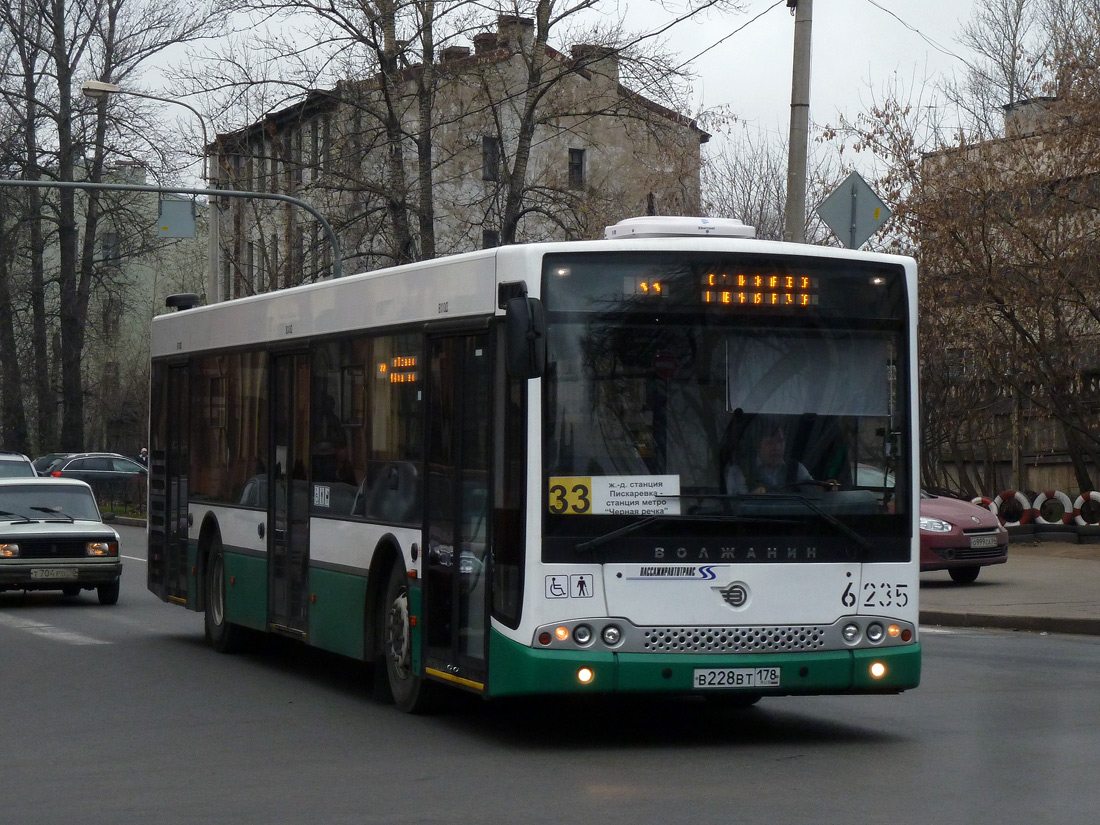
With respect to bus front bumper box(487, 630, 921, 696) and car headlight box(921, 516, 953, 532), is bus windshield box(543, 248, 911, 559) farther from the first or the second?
car headlight box(921, 516, 953, 532)

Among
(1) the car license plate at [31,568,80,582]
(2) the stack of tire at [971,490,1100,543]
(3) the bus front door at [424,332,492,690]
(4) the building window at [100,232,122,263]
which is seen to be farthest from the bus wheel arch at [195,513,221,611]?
(4) the building window at [100,232,122,263]

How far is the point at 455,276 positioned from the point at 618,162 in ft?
156

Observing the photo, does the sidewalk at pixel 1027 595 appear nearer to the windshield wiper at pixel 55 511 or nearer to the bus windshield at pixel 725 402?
the bus windshield at pixel 725 402

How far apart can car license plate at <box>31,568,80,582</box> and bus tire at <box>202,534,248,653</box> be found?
5.26 m

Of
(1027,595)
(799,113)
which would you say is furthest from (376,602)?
(1027,595)

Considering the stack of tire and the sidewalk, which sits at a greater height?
the stack of tire

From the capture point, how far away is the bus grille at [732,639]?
934cm

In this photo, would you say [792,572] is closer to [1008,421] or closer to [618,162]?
[1008,421]

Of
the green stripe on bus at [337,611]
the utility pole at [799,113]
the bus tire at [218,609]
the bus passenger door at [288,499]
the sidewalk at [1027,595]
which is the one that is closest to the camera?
the green stripe on bus at [337,611]

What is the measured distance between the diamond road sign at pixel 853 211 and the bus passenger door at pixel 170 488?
20.4ft

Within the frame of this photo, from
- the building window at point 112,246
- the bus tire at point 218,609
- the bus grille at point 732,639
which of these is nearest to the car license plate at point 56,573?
the bus tire at point 218,609

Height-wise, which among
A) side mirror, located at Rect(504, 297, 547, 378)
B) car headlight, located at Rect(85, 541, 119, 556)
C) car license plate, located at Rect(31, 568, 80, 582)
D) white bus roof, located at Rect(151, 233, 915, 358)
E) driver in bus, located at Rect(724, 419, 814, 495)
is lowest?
car license plate, located at Rect(31, 568, 80, 582)

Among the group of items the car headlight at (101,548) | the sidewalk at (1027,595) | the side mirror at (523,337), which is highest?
the side mirror at (523,337)

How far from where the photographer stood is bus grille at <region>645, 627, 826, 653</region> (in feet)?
30.7
